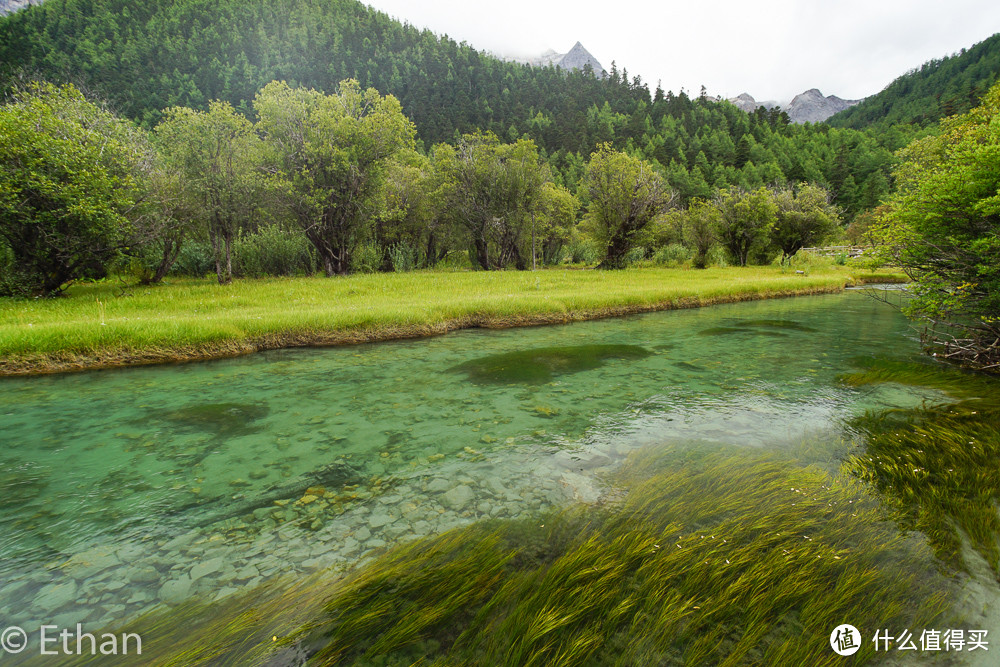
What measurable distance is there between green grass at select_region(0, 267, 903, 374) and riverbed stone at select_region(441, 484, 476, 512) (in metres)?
9.29

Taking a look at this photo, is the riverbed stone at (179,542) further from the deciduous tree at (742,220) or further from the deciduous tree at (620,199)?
the deciduous tree at (742,220)

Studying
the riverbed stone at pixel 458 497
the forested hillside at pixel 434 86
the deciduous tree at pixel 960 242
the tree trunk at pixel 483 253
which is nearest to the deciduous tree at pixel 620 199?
the tree trunk at pixel 483 253

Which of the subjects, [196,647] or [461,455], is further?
[461,455]

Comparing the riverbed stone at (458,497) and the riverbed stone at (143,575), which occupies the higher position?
the riverbed stone at (143,575)

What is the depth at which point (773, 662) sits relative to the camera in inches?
106

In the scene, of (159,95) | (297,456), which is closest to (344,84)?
(297,456)

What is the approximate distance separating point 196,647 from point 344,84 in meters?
32.7

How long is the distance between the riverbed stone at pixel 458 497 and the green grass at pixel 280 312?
9.29 metres

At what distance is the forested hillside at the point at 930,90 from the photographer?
132375mm

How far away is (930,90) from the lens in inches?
6309

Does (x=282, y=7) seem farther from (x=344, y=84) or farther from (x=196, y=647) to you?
(x=196, y=647)

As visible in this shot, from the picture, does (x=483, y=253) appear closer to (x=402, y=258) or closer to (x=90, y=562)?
(x=402, y=258)

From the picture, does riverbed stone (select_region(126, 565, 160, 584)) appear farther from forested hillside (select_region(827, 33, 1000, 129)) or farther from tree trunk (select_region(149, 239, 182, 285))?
forested hillside (select_region(827, 33, 1000, 129))

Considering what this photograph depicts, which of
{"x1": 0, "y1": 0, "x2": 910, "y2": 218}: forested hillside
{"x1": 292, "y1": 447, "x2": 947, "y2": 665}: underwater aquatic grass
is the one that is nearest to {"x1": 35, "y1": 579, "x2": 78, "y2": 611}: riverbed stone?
{"x1": 292, "y1": 447, "x2": 947, "y2": 665}: underwater aquatic grass
